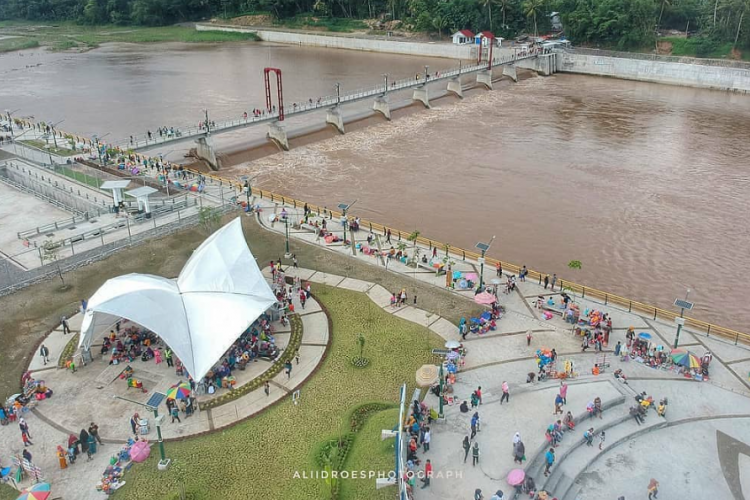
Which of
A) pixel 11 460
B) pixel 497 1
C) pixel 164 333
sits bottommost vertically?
pixel 11 460

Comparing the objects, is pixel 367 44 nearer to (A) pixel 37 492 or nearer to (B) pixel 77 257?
(B) pixel 77 257

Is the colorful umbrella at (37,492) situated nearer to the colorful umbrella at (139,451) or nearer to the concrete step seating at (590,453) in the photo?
the colorful umbrella at (139,451)

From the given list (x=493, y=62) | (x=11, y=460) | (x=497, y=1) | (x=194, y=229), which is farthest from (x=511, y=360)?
(x=497, y=1)

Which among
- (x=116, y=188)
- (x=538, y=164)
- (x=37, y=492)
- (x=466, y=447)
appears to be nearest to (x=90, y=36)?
(x=116, y=188)

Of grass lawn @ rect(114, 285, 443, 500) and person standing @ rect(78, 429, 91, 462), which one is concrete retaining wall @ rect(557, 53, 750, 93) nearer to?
grass lawn @ rect(114, 285, 443, 500)

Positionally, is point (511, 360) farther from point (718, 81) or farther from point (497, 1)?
point (497, 1)

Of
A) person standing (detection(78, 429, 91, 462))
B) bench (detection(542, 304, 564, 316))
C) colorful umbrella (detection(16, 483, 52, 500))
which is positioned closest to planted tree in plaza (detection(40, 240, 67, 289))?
person standing (detection(78, 429, 91, 462))
